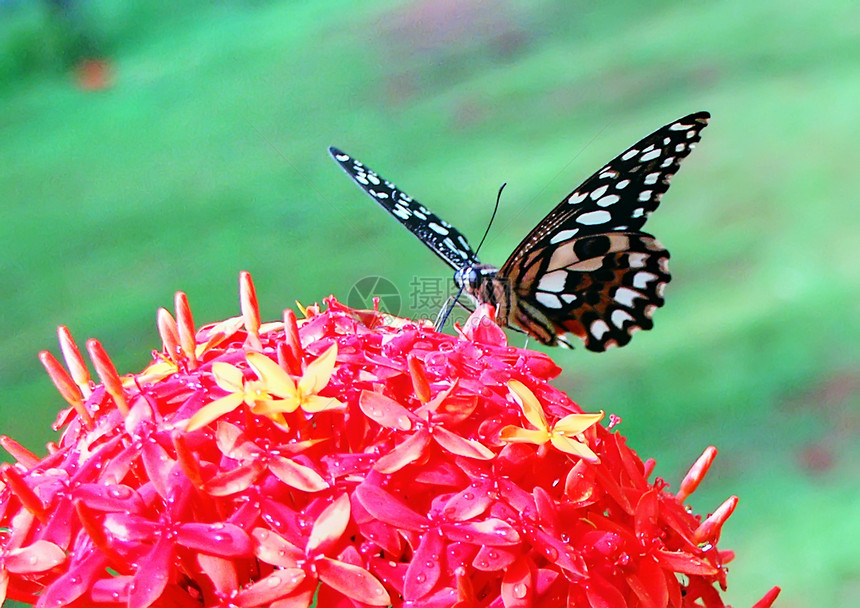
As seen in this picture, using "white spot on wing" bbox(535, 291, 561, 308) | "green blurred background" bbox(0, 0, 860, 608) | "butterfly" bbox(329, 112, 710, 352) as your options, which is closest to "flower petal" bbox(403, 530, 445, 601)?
"butterfly" bbox(329, 112, 710, 352)

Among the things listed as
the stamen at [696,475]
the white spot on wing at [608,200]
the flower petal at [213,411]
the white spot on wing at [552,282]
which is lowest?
the flower petal at [213,411]

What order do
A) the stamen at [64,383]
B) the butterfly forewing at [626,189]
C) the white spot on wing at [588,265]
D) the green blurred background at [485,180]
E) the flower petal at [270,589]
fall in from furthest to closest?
the green blurred background at [485,180] → the white spot on wing at [588,265] → the butterfly forewing at [626,189] → the stamen at [64,383] → the flower petal at [270,589]

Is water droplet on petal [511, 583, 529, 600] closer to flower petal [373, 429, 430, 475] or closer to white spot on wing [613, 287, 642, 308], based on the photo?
flower petal [373, 429, 430, 475]

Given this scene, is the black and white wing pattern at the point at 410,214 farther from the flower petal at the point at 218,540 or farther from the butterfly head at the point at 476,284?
the flower petal at the point at 218,540

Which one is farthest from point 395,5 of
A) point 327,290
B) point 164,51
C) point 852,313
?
point 852,313

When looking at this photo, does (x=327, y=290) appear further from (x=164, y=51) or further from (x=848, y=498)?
(x=848, y=498)

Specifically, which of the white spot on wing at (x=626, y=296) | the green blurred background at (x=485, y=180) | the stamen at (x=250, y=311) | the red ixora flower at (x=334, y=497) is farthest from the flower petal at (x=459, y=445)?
the green blurred background at (x=485, y=180)

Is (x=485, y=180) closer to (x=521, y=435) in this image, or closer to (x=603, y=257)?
(x=603, y=257)
